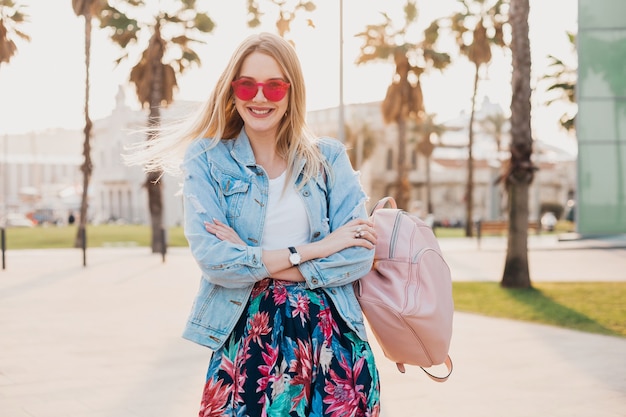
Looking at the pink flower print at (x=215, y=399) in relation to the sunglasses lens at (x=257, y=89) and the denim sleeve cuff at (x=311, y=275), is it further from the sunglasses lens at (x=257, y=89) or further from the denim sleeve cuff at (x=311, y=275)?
the sunglasses lens at (x=257, y=89)

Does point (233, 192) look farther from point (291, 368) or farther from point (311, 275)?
point (291, 368)

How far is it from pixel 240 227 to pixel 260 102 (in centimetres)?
41

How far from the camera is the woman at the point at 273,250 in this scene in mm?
2859

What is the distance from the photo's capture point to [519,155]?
1404 cm

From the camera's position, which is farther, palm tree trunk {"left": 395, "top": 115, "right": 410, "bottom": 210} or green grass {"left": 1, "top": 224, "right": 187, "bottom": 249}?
palm tree trunk {"left": 395, "top": 115, "right": 410, "bottom": 210}

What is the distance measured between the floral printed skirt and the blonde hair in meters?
0.46

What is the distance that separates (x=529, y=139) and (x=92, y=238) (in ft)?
99.6

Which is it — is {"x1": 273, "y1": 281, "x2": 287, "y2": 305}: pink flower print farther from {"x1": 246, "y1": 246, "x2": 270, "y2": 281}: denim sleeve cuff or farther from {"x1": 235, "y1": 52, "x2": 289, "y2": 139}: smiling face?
{"x1": 235, "y1": 52, "x2": 289, "y2": 139}: smiling face

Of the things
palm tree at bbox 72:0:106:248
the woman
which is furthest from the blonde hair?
palm tree at bbox 72:0:106:248

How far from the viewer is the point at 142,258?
954 inches

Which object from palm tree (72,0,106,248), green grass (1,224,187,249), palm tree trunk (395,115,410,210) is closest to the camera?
palm tree (72,0,106,248)

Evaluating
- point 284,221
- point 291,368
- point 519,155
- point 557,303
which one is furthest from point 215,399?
point 519,155

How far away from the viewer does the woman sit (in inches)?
113

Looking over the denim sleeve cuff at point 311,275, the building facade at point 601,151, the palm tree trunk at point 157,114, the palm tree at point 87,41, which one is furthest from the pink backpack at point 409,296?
the palm tree at point 87,41
